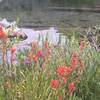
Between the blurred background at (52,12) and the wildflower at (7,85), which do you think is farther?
the blurred background at (52,12)

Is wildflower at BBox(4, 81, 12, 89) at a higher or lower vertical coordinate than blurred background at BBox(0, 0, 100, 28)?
higher

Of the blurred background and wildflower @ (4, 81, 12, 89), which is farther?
the blurred background

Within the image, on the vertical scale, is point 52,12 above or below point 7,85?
below

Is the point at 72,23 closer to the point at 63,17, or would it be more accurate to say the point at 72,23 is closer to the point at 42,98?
the point at 63,17

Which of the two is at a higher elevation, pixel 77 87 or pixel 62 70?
pixel 62 70

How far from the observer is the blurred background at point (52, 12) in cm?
1905

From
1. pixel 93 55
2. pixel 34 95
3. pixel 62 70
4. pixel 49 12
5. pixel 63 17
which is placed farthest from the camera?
pixel 49 12

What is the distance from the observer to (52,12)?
71.4 feet

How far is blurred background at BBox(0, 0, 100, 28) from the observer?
19047mm

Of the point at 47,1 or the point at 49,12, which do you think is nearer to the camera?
the point at 49,12

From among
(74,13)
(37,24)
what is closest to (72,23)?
(37,24)

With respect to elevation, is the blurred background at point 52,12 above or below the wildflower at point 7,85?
below

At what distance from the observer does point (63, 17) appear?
20.4m

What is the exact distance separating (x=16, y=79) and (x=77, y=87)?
35.1 inches
